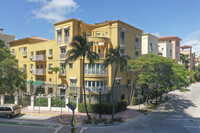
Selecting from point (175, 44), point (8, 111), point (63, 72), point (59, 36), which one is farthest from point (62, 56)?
point (175, 44)

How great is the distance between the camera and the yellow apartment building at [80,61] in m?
26.3

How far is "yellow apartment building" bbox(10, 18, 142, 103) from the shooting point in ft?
86.3

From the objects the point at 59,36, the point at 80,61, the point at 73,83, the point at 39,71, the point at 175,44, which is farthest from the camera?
the point at 175,44

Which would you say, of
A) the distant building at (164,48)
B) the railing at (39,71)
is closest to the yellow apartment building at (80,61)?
the railing at (39,71)

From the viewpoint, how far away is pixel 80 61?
2702 cm

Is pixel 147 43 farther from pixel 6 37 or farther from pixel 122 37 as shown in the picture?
pixel 6 37

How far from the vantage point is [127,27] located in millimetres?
30141

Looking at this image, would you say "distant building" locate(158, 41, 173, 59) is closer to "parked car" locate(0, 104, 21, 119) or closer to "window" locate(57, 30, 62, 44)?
"window" locate(57, 30, 62, 44)

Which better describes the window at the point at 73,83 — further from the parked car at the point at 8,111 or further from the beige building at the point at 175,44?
the beige building at the point at 175,44

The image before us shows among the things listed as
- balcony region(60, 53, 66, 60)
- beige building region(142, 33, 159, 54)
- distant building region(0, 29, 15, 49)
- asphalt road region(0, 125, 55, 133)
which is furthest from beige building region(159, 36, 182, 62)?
distant building region(0, 29, 15, 49)

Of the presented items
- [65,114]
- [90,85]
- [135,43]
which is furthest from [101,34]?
[65,114]

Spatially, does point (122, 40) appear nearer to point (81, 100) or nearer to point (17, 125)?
point (81, 100)

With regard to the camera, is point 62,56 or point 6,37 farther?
point 6,37

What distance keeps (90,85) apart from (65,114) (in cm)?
617
